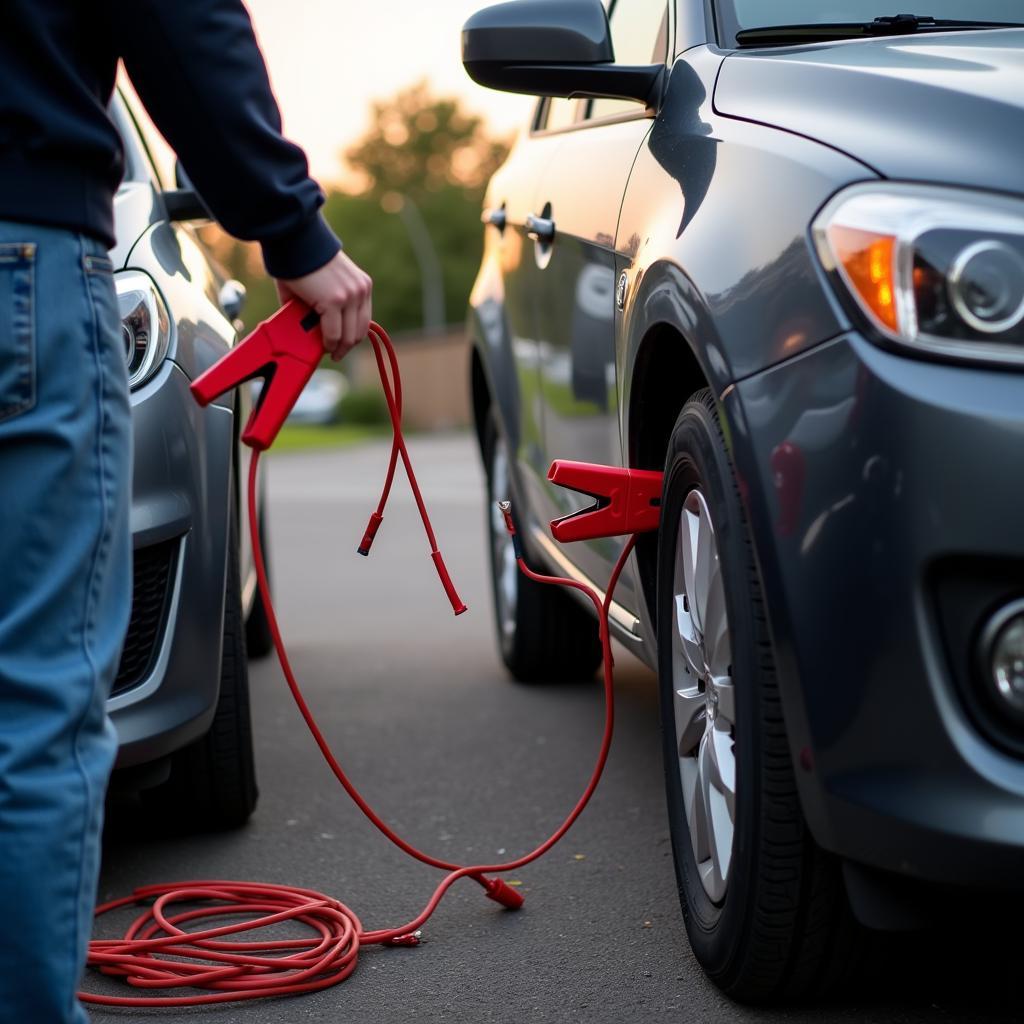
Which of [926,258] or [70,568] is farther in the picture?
[926,258]

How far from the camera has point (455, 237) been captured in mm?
64438

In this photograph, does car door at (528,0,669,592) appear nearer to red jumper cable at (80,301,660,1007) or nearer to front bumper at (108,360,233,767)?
red jumper cable at (80,301,660,1007)

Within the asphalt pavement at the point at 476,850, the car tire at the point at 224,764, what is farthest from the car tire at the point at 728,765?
the car tire at the point at 224,764

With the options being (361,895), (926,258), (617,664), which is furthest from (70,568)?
(617,664)

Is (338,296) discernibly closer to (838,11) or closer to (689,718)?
(689,718)

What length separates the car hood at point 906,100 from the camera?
1994mm

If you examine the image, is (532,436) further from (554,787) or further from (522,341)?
(554,787)

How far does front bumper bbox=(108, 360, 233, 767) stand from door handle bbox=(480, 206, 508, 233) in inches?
62.6

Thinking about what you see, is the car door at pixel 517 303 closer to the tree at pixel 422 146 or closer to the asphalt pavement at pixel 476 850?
the asphalt pavement at pixel 476 850

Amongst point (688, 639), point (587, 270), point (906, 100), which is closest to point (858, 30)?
point (587, 270)

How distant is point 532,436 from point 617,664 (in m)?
1.56

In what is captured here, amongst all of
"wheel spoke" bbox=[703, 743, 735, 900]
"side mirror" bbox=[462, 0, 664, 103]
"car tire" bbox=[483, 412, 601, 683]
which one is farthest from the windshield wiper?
"car tire" bbox=[483, 412, 601, 683]

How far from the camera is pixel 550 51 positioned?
288 cm

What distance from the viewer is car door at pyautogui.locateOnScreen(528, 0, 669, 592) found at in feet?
10.1
